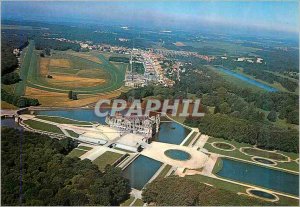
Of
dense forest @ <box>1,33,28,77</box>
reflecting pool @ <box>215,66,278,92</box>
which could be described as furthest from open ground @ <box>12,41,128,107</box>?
reflecting pool @ <box>215,66,278,92</box>

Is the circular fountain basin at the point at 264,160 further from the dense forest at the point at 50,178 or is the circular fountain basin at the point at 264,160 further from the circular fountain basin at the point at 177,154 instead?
the dense forest at the point at 50,178

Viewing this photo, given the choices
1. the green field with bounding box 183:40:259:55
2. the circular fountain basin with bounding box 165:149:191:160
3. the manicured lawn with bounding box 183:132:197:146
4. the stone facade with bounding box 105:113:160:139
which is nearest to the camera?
the circular fountain basin with bounding box 165:149:191:160

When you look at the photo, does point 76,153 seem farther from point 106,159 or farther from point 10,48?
point 10,48

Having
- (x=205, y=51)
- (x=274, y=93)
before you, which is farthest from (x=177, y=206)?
(x=205, y=51)

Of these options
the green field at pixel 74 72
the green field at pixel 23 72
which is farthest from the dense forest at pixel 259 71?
the green field at pixel 23 72

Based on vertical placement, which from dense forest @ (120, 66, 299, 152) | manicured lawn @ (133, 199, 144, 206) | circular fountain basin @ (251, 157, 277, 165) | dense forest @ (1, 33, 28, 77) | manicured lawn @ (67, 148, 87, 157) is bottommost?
manicured lawn @ (133, 199, 144, 206)

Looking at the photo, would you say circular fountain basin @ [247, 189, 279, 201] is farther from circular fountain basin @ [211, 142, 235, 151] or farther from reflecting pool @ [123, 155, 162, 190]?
circular fountain basin @ [211, 142, 235, 151]
